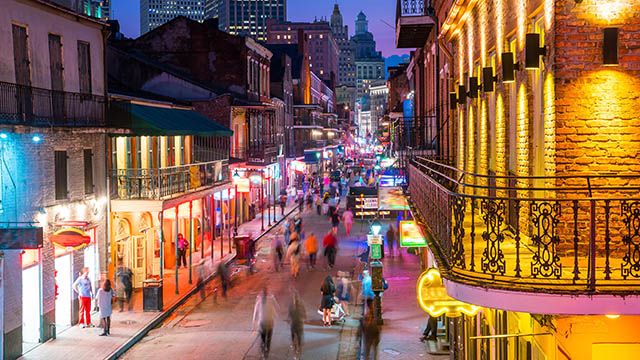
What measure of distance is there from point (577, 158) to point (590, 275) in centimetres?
167

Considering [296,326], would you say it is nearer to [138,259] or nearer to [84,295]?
[84,295]

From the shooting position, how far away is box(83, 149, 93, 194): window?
2567 cm

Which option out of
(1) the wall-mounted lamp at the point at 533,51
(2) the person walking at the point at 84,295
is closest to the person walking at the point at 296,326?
(2) the person walking at the point at 84,295

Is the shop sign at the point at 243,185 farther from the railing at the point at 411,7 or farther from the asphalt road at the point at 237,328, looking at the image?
the railing at the point at 411,7

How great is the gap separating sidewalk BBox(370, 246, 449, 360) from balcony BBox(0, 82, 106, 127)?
33.8 ft

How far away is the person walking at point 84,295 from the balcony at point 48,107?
13.9ft

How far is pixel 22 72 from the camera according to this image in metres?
21.7

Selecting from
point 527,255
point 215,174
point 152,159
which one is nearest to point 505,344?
point 527,255

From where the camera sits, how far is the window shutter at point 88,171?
25.7 metres

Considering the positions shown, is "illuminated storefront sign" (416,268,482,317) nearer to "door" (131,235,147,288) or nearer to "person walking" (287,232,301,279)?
"door" (131,235,147,288)

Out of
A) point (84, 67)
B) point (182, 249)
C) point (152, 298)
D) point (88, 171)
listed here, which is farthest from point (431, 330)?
point (182, 249)

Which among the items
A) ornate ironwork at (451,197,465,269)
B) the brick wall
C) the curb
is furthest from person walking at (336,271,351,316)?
ornate ironwork at (451,197,465,269)

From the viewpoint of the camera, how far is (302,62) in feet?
311

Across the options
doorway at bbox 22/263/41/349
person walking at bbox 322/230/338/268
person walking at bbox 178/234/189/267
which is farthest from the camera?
person walking at bbox 178/234/189/267
